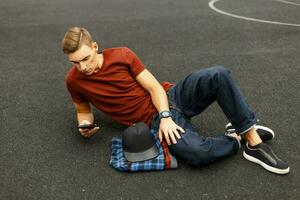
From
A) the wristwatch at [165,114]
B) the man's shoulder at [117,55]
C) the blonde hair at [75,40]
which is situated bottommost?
the wristwatch at [165,114]

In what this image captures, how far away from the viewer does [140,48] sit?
3.16 metres

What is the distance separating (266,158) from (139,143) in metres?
0.51

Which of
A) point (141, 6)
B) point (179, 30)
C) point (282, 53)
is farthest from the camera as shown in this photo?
point (141, 6)

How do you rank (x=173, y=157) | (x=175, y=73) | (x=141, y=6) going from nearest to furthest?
(x=173, y=157) < (x=175, y=73) < (x=141, y=6)

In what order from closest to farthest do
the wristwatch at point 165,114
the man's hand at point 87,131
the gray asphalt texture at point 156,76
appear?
the gray asphalt texture at point 156,76 < the wristwatch at point 165,114 < the man's hand at point 87,131

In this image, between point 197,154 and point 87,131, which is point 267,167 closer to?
point 197,154

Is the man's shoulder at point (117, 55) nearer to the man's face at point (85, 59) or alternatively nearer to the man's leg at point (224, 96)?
the man's face at point (85, 59)

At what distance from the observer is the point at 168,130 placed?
168 centimetres

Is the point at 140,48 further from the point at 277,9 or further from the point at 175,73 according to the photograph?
the point at 277,9

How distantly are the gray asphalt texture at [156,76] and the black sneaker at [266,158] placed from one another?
3cm

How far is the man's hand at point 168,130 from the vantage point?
5.49 ft

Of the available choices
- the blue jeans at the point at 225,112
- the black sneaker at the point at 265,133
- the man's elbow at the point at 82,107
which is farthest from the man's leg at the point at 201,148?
the man's elbow at the point at 82,107

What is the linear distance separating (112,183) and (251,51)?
69.7 inches

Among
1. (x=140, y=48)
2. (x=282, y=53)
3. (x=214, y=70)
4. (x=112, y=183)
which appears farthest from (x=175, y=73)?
(x=112, y=183)
